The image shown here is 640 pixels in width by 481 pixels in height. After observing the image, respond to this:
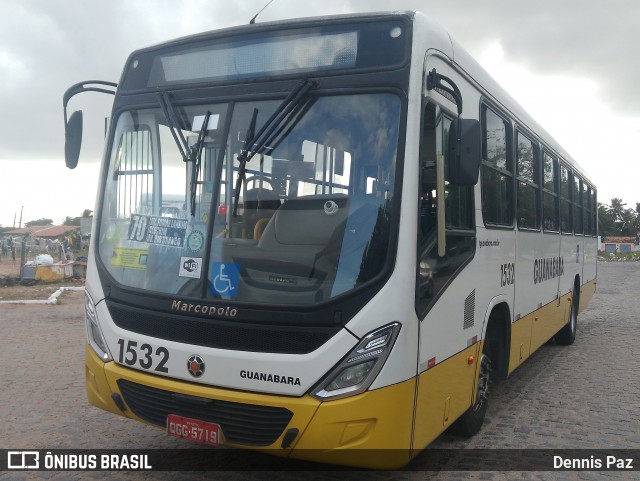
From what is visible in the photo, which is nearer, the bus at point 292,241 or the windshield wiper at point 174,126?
the bus at point 292,241

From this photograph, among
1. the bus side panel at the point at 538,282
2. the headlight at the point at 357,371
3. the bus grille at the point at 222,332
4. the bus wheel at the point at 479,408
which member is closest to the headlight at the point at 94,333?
the bus grille at the point at 222,332

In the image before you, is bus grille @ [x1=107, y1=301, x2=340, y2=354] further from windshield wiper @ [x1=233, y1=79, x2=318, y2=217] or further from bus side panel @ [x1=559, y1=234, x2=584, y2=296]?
bus side panel @ [x1=559, y1=234, x2=584, y2=296]

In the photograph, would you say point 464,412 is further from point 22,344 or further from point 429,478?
point 22,344

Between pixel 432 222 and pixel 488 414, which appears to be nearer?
pixel 432 222

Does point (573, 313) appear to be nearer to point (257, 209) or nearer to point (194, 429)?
point (257, 209)

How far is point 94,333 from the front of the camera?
4.71 meters

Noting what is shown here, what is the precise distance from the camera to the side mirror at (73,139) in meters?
5.27

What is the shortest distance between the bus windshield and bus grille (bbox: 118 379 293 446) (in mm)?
640

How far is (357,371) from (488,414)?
3.39 metres

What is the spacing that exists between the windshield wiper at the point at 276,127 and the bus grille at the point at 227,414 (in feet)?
3.98

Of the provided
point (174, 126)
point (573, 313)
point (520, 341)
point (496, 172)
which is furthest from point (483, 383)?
point (573, 313)

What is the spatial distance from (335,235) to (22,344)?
336 inches

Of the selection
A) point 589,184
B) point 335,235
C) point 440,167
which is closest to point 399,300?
point 335,235

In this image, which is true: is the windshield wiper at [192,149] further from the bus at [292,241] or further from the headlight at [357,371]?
the headlight at [357,371]
